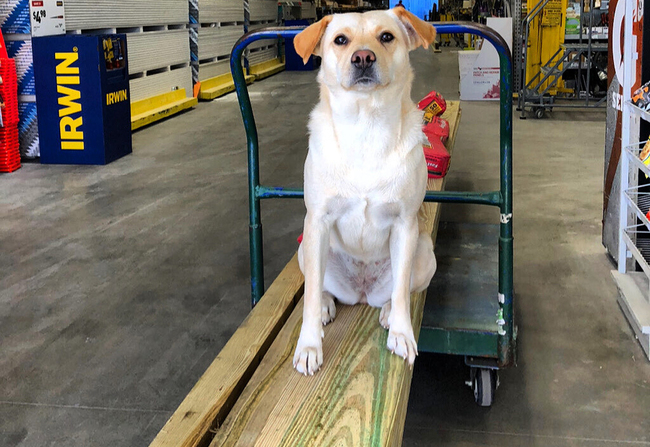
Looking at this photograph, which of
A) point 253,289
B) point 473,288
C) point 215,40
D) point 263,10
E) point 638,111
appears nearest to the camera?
point 253,289

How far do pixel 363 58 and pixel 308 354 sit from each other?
766 millimetres

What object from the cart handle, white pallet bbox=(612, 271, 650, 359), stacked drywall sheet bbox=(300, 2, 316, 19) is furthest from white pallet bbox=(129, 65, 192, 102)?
stacked drywall sheet bbox=(300, 2, 316, 19)

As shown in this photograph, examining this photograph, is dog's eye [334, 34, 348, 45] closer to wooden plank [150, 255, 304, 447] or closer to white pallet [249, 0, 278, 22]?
wooden plank [150, 255, 304, 447]

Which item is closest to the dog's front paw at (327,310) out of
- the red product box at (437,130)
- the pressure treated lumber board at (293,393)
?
the pressure treated lumber board at (293,393)

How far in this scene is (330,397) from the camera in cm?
164

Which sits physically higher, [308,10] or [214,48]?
[308,10]

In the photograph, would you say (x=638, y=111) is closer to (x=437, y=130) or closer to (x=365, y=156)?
(x=437, y=130)

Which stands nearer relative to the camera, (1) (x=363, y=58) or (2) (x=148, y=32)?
(1) (x=363, y=58)

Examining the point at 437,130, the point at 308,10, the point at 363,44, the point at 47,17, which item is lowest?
the point at 437,130

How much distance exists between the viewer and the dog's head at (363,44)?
172cm

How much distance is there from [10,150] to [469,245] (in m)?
4.50

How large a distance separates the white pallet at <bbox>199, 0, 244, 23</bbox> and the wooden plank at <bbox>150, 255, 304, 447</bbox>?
31.3 feet

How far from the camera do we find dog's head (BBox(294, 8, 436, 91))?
5.65 ft

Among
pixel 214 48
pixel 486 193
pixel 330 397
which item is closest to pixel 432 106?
pixel 486 193
